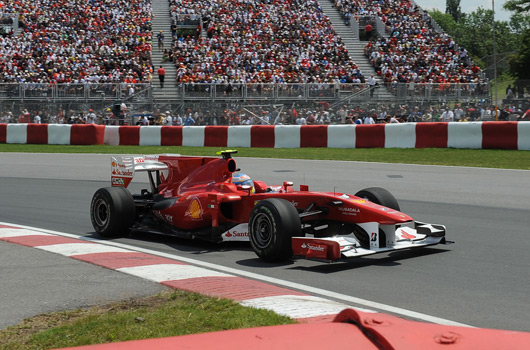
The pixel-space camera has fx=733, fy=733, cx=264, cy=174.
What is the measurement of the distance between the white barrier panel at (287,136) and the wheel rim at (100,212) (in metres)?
12.7

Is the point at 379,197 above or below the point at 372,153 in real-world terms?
below

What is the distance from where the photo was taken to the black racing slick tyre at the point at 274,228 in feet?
22.0

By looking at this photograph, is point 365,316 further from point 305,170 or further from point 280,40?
point 280,40

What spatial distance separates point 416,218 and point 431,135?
9961mm

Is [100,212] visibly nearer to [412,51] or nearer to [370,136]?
[370,136]

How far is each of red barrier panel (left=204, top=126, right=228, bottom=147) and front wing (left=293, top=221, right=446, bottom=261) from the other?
15.2 meters

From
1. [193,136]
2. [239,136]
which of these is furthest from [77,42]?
[239,136]

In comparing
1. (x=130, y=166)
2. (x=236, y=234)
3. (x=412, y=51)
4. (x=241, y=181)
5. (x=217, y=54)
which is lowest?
(x=236, y=234)

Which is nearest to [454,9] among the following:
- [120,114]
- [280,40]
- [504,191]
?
[280,40]

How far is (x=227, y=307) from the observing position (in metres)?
4.68

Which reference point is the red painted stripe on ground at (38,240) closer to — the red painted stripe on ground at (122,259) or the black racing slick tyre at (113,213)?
the black racing slick tyre at (113,213)

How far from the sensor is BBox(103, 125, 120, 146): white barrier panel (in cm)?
2394

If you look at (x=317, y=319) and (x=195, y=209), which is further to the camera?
(x=195, y=209)

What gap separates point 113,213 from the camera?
8.42 m
